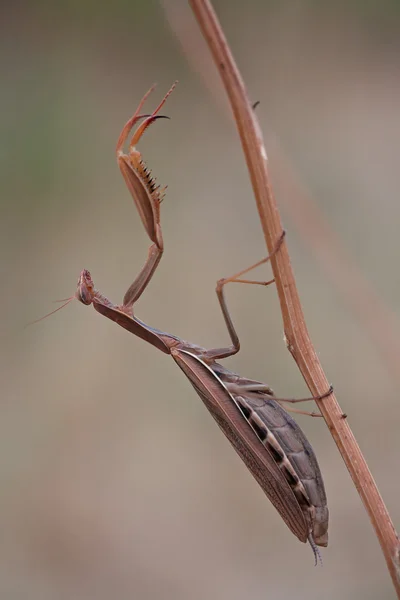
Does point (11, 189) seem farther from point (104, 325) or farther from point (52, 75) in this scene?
point (104, 325)

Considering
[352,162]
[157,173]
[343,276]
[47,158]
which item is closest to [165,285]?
[157,173]

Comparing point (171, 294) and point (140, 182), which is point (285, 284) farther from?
point (171, 294)

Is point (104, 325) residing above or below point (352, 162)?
below

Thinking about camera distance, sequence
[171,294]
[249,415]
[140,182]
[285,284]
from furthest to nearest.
Answer: [171,294] < [249,415] < [140,182] < [285,284]

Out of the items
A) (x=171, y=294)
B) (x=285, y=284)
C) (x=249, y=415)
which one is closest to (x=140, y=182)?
(x=285, y=284)

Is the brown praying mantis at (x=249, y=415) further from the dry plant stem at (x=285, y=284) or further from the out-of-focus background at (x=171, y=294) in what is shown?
the out-of-focus background at (x=171, y=294)

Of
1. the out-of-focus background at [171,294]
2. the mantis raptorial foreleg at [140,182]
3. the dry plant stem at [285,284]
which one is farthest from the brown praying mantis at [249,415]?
the out-of-focus background at [171,294]
